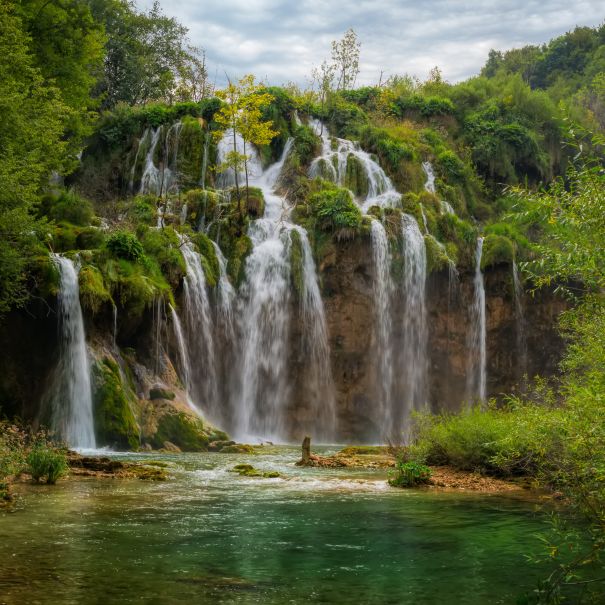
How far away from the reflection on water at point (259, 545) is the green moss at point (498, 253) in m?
23.3

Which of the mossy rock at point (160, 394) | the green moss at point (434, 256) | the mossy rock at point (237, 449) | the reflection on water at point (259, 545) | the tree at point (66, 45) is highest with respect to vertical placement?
the tree at point (66, 45)

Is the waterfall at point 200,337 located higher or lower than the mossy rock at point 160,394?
higher

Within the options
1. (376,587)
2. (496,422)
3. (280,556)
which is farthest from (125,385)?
(376,587)

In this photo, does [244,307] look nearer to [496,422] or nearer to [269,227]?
[269,227]

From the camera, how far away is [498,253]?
119 ft

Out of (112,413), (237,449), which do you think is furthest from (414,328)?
(112,413)

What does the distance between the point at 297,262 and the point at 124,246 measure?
9.23 metres

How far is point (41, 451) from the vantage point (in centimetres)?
1477

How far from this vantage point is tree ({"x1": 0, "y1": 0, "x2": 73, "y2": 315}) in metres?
20.5

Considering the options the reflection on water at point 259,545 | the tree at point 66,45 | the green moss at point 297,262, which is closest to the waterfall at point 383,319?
the green moss at point 297,262

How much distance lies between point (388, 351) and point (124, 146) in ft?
66.6

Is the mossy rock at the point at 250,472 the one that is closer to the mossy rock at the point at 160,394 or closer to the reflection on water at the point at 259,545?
the reflection on water at the point at 259,545

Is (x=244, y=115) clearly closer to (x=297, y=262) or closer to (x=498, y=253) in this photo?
(x=297, y=262)

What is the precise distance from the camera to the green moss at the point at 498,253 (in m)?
36.4
